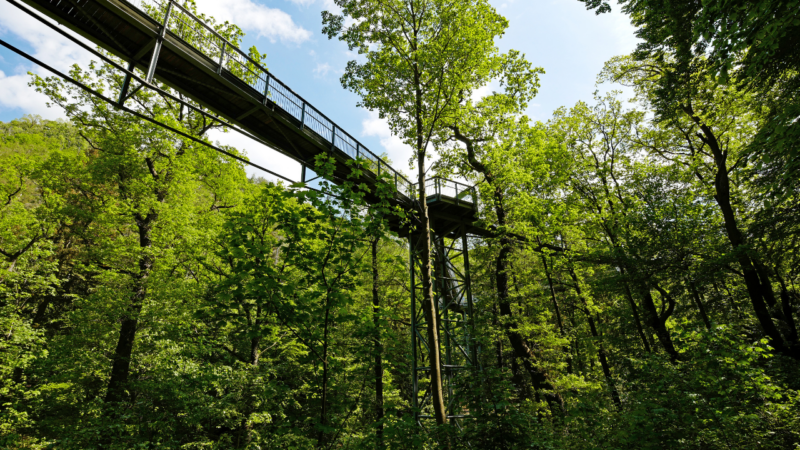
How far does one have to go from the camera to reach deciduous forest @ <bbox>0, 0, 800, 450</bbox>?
4422 millimetres

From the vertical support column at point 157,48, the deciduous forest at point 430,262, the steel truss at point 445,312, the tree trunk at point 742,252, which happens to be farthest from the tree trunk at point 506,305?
the vertical support column at point 157,48

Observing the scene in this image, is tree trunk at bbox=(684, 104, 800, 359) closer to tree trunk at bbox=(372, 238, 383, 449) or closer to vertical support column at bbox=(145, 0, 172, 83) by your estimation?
tree trunk at bbox=(372, 238, 383, 449)

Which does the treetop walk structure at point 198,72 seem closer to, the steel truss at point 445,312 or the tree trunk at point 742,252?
the steel truss at point 445,312

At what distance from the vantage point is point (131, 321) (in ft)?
35.1

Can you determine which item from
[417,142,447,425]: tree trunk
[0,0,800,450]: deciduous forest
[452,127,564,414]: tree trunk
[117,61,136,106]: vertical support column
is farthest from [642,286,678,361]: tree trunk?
[117,61,136,106]: vertical support column

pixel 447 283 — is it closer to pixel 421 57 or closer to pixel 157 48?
pixel 421 57

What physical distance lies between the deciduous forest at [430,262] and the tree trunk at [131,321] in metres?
0.06

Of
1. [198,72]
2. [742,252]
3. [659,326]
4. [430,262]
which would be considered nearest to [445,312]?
[430,262]

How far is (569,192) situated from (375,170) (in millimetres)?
8456

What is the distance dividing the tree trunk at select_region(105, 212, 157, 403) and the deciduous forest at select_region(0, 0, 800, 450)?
0.21 ft

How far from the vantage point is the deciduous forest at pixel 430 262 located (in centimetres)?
442

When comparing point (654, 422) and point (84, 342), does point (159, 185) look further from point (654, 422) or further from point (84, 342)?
point (654, 422)

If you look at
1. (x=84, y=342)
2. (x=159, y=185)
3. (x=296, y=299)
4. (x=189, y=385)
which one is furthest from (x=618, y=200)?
(x=84, y=342)

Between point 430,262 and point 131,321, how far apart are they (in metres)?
9.90
